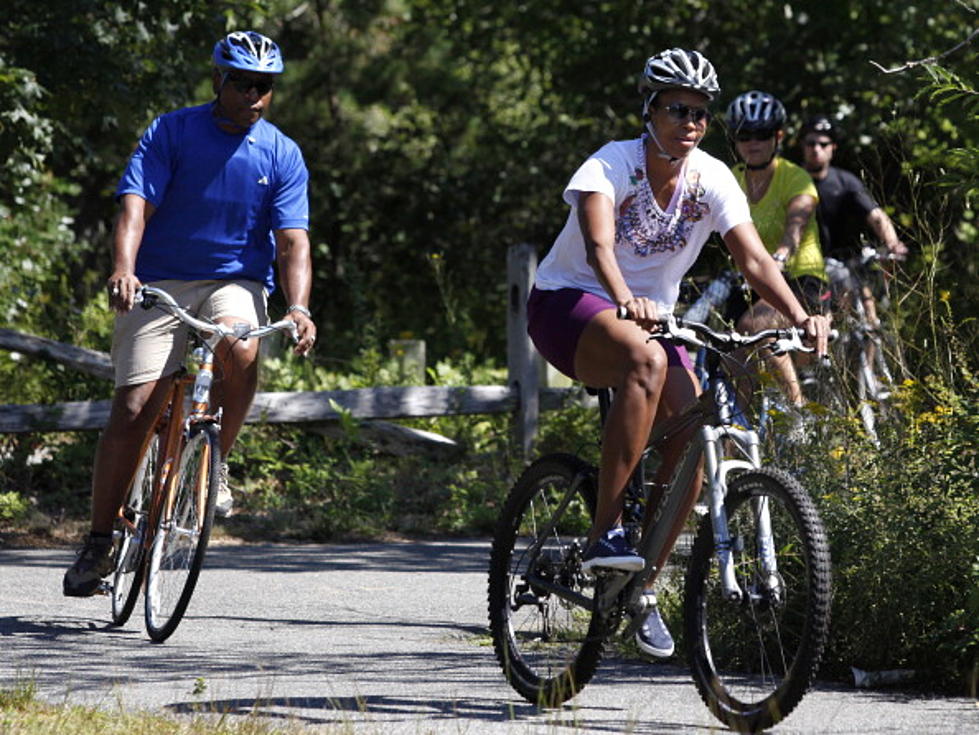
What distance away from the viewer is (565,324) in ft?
18.6

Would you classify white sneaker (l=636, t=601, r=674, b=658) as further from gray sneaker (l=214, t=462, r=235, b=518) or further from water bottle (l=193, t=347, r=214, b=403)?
water bottle (l=193, t=347, r=214, b=403)

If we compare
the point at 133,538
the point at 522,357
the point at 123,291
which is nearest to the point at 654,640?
the point at 123,291

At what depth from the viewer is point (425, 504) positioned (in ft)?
35.3

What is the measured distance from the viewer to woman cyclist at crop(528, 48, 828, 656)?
17.8 feet

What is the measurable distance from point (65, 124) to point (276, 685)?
733cm

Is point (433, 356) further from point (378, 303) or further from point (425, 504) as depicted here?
point (425, 504)

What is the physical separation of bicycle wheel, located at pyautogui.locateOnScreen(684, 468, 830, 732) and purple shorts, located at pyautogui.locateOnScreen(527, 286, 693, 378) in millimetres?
664

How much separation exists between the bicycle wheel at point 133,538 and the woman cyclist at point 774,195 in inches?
122

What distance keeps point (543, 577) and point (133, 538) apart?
6.13ft

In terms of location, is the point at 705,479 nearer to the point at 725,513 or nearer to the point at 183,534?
the point at 725,513

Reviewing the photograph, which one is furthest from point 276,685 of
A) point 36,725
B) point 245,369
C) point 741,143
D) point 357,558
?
point 741,143

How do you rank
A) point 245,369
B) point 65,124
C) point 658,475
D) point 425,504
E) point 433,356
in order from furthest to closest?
point 433,356 < point 65,124 < point 425,504 < point 245,369 < point 658,475

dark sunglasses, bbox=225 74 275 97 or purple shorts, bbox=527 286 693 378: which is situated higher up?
dark sunglasses, bbox=225 74 275 97

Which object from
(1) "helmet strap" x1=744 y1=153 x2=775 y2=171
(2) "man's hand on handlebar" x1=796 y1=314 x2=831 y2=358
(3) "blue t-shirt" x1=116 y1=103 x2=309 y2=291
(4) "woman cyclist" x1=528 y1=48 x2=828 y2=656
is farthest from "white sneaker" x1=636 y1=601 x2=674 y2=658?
(1) "helmet strap" x1=744 y1=153 x2=775 y2=171
